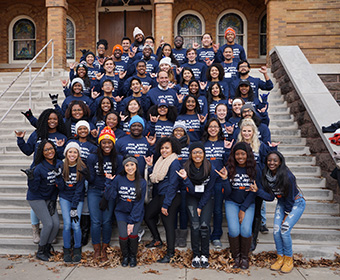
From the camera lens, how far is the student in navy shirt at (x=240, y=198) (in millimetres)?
4449

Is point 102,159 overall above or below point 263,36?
below

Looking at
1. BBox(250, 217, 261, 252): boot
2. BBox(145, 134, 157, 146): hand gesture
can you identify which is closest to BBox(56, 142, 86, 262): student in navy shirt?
BBox(145, 134, 157, 146): hand gesture

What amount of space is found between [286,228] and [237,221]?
1.99 feet

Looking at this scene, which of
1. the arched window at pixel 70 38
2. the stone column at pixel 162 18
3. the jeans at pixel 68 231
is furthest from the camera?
the arched window at pixel 70 38

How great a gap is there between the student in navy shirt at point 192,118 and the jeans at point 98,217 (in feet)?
5.60

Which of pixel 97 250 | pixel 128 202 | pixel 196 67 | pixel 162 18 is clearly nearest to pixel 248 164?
pixel 128 202

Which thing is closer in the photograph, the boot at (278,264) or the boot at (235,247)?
the boot at (278,264)

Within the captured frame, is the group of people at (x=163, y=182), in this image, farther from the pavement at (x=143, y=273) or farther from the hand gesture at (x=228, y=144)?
the pavement at (x=143, y=273)

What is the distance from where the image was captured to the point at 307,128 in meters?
6.73

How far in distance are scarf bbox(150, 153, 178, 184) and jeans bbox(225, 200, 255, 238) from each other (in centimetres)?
96

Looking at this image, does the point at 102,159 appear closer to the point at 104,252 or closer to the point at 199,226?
the point at 104,252

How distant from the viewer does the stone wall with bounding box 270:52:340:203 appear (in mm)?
5801

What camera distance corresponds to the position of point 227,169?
15.2 feet

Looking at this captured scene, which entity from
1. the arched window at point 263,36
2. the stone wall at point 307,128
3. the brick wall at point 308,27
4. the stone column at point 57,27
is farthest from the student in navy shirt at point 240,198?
the arched window at point 263,36
